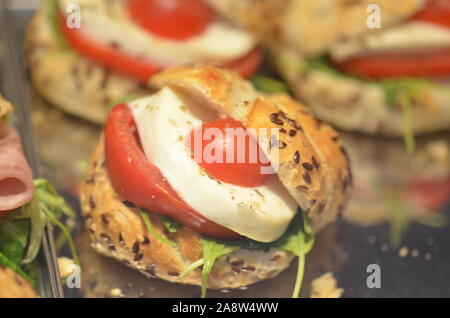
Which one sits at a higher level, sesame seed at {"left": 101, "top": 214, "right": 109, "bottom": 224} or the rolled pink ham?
the rolled pink ham

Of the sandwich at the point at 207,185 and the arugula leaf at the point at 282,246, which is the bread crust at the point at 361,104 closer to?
the sandwich at the point at 207,185

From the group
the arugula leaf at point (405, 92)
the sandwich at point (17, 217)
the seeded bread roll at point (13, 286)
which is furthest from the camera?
the arugula leaf at point (405, 92)

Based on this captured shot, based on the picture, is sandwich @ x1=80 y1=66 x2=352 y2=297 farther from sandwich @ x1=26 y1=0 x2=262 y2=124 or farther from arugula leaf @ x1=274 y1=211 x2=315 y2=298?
sandwich @ x1=26 y1=0 x2=262 y2=124

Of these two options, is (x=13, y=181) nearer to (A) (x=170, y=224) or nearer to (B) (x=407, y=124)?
(A) (x=170, y=224)

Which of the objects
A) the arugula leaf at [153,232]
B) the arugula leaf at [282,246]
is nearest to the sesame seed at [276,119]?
the arugula leaf at [282,246]

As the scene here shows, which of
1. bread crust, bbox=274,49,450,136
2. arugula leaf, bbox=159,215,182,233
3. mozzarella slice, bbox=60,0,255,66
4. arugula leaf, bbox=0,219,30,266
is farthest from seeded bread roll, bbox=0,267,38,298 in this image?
bread crust, bbox=274,49,450,136

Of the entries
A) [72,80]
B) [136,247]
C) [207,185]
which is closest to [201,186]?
Answer: [207,185]
